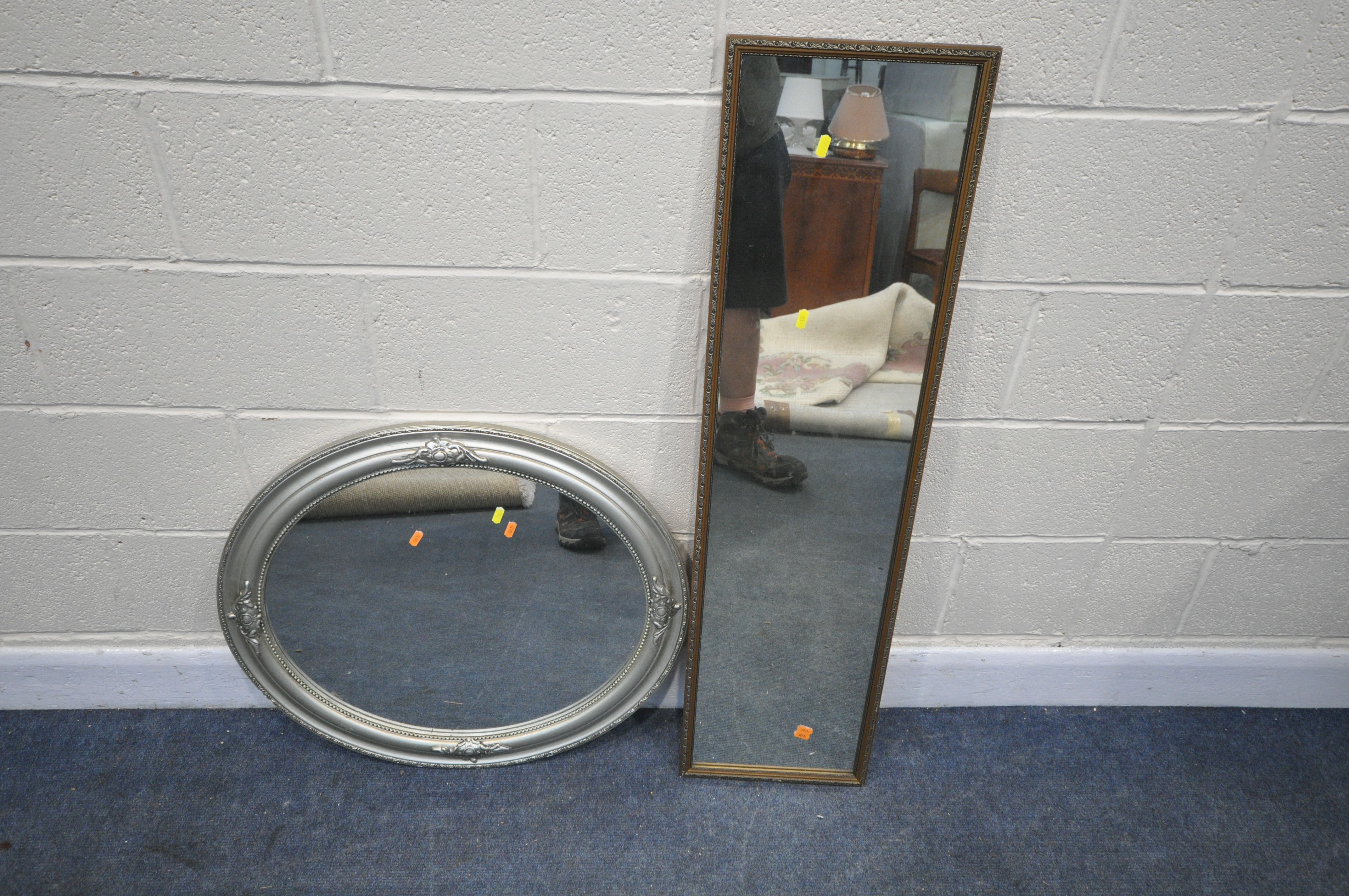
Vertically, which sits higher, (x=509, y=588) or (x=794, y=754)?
(x=509, y=588)

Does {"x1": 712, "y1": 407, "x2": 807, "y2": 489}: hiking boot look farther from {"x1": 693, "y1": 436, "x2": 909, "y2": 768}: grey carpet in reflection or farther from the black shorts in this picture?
the black shorts

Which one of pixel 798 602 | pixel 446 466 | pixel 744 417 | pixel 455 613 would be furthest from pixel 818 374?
pixel 455 613

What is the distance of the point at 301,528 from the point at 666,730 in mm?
774

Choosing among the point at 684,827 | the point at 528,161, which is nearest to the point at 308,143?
the point at 528,161

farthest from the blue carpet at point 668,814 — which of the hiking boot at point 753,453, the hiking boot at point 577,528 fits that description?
the hiking boot at point 753,453

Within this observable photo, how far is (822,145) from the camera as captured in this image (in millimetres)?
956

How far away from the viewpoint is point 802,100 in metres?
0.94

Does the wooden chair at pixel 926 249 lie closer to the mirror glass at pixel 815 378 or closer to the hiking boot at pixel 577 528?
the mirror glass at pixel 815 378

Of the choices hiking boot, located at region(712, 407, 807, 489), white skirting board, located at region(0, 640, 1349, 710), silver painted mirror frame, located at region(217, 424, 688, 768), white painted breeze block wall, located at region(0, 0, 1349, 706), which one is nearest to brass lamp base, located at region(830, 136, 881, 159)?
white painted breeze block wall, located at region(0, 0, 1349, 706)

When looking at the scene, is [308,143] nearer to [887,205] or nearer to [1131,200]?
[887,205]

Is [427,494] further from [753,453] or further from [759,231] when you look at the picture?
[759,231]

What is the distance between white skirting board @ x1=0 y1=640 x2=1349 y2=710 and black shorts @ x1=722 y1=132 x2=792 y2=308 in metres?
0.78

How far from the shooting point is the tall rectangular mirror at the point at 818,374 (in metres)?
0.95

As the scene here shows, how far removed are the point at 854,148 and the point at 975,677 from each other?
3.58 feet
